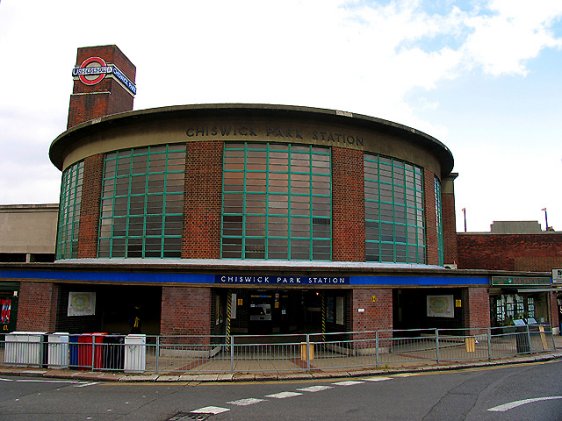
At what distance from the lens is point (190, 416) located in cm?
899

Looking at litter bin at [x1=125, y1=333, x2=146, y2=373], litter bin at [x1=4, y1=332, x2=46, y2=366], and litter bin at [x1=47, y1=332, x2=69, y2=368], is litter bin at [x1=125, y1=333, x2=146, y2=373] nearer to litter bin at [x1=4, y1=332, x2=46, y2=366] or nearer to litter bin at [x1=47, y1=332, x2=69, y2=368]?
litter bin at [x1=47, y1=332, x2=69, y2=368]

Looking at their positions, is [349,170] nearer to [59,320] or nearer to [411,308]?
[411,308]

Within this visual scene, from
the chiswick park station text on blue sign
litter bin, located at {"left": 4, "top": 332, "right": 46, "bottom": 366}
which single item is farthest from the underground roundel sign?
litter bin, located at {"left": 4, "top": 332, "right": 46, "bottom": 366}

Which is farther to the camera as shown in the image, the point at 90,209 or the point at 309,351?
the point at 90,209

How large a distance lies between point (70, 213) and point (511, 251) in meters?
29.4

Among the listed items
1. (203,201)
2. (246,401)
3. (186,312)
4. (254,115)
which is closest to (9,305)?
(186,312)

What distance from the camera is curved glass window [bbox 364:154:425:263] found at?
2144 centimetres

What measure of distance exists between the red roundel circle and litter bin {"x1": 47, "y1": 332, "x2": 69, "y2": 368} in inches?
785

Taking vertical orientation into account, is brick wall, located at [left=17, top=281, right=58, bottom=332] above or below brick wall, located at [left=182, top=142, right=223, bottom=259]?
below

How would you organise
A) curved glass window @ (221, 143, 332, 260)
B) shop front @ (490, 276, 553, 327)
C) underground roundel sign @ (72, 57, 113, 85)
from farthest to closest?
underground roundel sign @ (72, 57, 113, 85), shop front @ (490, 276, 553, 327), curved glass window @ (221, 143, 332, 260)

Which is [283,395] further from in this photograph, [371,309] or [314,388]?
[371,309]

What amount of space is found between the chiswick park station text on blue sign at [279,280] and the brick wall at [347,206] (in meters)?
1.97

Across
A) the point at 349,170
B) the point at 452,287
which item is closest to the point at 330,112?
the point at 349,170

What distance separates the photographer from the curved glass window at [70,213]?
23219 millimetres
